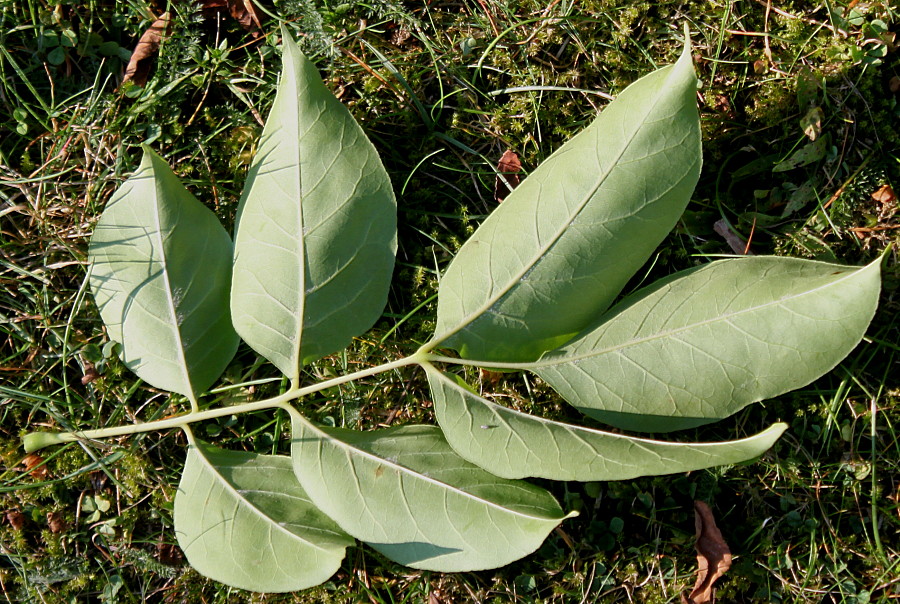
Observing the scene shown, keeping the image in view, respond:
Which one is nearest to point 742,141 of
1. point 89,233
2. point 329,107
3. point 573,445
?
point 573,445

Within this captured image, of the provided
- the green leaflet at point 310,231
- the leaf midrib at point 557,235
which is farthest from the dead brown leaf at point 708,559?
the green leaflet at point 310,231

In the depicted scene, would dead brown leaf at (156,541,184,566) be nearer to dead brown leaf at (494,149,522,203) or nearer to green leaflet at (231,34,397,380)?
green leaflet at (231,34,397,380)

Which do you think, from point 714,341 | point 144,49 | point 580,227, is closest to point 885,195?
point 714,341

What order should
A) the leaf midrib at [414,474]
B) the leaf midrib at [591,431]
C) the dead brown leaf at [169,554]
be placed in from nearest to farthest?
the leaf midrib at [591,431]
the leaf midrib at [414,474]
the dead brown leaf at [169,554]

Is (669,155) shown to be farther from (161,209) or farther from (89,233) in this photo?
(89,233)

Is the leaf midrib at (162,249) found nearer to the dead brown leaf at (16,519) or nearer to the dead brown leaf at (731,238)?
the dead brown leaf at (16,519)

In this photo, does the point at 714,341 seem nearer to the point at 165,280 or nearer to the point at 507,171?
the point at 507,171
